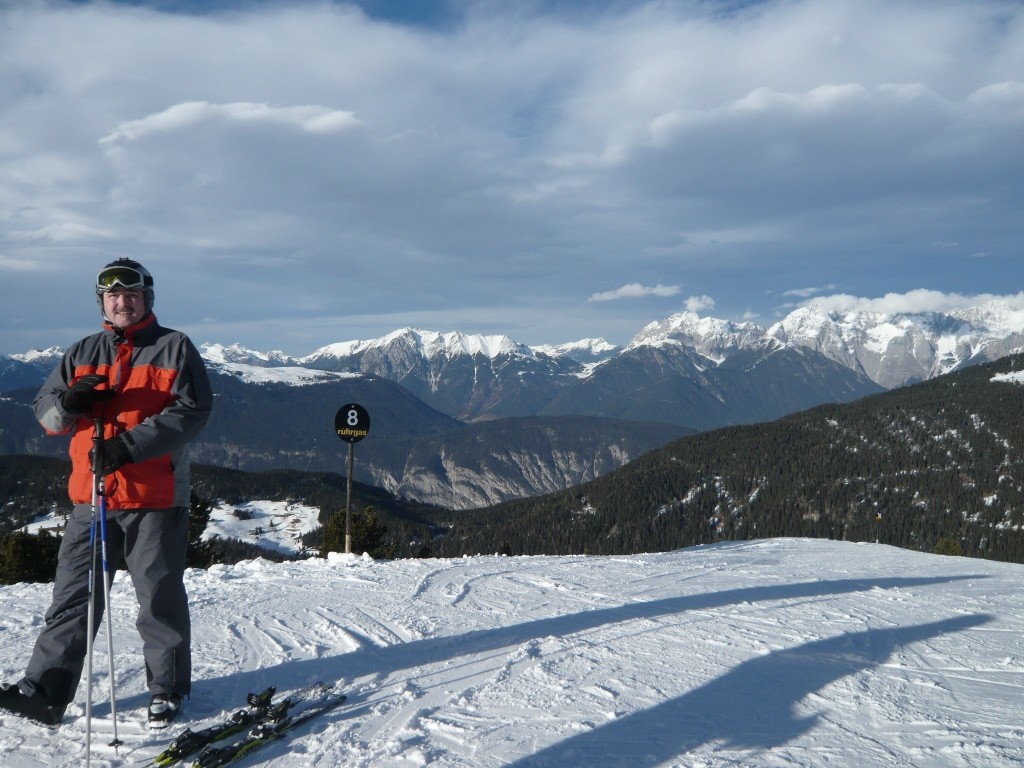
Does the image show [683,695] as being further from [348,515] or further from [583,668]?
[348,515]

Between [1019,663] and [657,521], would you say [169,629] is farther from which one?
[657,521]

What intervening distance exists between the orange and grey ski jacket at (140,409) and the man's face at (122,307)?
0.19 feet

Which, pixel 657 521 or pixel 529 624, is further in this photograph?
pixel 657 521

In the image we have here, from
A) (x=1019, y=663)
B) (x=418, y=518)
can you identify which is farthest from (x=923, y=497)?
(x=1019, y=663)

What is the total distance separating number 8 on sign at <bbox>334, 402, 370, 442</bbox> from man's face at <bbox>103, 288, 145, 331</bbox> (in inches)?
376

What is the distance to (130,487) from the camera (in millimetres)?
4484

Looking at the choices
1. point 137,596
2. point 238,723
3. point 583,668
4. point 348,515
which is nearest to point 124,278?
point 137,596

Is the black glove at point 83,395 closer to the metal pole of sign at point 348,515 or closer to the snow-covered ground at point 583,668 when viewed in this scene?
the snow-covered ground at point 583,668

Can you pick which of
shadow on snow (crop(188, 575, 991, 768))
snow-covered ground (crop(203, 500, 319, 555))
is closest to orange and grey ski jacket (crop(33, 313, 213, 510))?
shadow on snow (crop(188, 575, 991, 768))

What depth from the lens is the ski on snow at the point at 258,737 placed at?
383 cm

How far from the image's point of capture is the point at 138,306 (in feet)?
15.7

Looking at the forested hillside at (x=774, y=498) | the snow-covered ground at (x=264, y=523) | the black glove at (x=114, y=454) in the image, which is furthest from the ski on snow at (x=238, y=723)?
the forested hillside at (x=774, y=498)

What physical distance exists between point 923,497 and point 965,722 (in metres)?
186

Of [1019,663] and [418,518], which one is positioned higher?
[1019,663]
